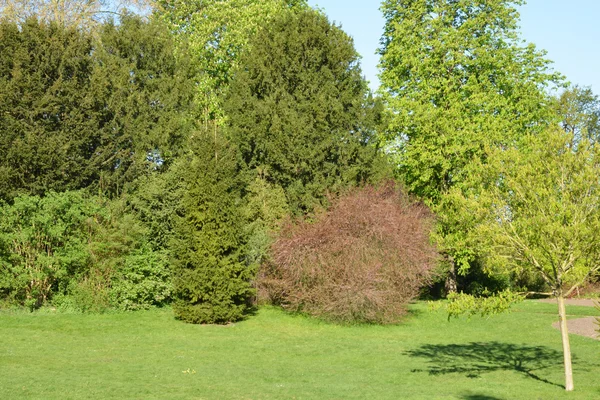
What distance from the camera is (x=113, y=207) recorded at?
31.9 m

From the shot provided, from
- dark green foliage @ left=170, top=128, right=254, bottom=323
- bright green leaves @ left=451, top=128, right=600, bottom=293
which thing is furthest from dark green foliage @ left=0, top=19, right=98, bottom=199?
bright green leaves @ left=451, top=128, right=600, bottom=293

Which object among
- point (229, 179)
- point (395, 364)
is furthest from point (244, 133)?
point (395, 364)

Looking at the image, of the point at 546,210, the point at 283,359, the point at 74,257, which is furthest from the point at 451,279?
the point at 546,210

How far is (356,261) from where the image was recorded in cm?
2953

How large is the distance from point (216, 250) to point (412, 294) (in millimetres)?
8886

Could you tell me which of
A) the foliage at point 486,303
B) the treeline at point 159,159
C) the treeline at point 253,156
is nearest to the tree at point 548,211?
the foliage at point 486,303

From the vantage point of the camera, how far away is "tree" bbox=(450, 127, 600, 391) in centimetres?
1562

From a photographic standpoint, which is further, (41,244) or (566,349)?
(41,244)

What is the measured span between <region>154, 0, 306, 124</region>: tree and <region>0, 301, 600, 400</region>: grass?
15614mm

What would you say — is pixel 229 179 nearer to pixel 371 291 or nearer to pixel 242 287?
pixel 242 287

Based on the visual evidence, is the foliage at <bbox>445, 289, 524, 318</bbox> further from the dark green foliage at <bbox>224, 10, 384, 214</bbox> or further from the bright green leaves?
the dark green foliage at <bbox>224, 10, 384, 214</bbox>

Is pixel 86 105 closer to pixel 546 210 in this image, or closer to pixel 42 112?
pixel 42 112

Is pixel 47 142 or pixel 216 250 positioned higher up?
pixel 47 142

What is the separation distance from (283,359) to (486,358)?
21.6 ft
